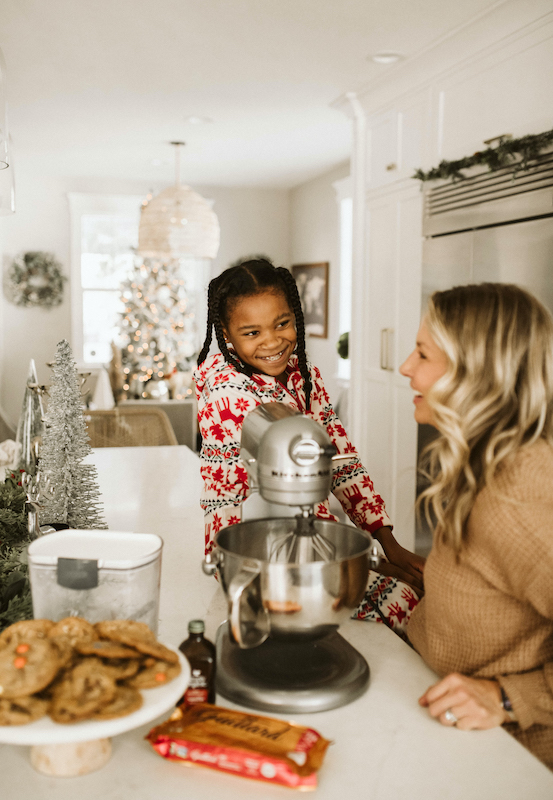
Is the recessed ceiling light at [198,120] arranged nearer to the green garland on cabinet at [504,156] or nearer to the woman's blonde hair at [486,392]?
the green garland on cabinet at [504,156]

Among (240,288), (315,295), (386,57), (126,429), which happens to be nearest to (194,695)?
(240,288)

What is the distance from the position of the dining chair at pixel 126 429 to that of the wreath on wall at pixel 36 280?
4.63m

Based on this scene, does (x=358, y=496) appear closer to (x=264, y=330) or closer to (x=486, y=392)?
(x=264, y=330)

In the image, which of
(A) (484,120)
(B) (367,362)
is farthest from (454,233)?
(B) (367,362)

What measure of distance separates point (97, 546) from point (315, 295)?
20.3ft

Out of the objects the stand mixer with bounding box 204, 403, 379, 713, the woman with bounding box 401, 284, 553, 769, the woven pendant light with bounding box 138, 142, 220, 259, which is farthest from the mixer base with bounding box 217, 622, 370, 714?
the woven pendant light with bounding box 138, 142, 220, 259

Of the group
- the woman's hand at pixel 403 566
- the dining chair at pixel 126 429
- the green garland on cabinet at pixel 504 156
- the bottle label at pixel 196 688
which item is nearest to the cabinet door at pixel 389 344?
the green garland on cabinet at pixel 504 156

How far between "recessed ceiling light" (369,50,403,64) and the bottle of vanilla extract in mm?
3301

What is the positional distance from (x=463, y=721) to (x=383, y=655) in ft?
0.68

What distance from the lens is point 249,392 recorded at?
1.42 metres

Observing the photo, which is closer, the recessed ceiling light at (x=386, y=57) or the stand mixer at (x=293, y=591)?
the stand mixer at (x=293, y=591)

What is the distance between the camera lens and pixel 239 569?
0.87 metres

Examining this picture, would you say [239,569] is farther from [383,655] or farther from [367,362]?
[367,362]

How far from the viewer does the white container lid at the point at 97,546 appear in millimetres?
900
